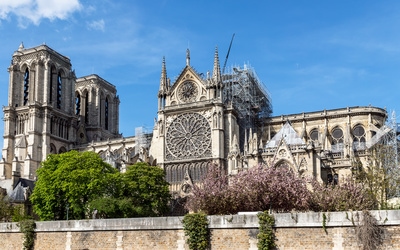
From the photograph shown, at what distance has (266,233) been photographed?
23.0 metres

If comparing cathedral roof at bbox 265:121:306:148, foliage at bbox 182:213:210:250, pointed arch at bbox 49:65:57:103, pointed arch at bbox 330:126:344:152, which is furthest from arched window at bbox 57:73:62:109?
foliage at bbox 182:213:210:250

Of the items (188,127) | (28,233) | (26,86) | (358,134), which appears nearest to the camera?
(28,233)

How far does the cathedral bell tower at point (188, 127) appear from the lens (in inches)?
2238

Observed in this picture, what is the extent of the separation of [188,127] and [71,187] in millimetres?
18010

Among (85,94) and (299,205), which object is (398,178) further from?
(85,94)

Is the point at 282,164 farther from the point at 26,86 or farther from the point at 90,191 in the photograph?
the point at 26,86

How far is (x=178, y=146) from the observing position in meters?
58.9

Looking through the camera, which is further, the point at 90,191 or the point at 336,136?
the point at 336,136

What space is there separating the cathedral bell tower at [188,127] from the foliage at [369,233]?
34695mm

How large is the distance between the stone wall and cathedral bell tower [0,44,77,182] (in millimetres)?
42545

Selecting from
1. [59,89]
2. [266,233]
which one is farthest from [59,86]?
[266,233]

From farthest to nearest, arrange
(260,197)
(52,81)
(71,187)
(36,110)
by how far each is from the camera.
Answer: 1. (52,81)
2. (36,110)
3. (71,187)
4. (260,197)

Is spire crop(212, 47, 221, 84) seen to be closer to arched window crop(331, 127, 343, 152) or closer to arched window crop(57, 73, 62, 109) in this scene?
arched window crop(331, 127, 343, 152)

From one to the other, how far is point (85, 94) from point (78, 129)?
28.3ft
